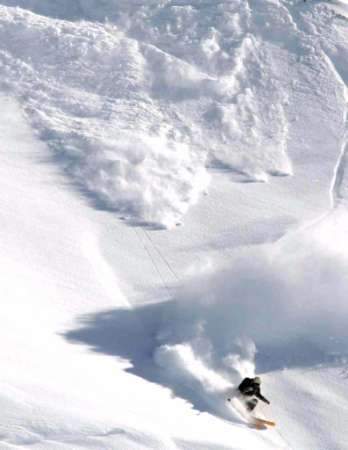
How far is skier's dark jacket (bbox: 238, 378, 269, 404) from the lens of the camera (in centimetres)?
1385

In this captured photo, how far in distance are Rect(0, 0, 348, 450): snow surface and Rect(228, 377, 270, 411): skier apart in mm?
306

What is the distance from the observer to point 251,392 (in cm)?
1384

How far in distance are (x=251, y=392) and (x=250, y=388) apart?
7cm

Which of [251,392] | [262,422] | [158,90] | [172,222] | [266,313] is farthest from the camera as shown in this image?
[158,90]

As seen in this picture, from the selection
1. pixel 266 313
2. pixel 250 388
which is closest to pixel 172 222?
pixel 266 313

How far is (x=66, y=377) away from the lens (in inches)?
497

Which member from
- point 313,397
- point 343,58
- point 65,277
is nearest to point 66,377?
point 65,277

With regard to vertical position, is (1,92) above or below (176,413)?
above

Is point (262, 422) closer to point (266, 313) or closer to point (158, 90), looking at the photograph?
point (266, 313)

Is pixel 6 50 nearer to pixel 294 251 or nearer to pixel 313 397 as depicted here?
pixel 294 251

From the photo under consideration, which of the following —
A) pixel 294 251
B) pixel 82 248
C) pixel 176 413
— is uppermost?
pixel 294 251

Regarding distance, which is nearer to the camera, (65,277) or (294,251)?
(65,277)

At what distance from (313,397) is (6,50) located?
38.6 ft

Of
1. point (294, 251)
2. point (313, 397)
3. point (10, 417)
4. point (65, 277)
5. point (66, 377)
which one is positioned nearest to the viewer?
point (10, 417)
